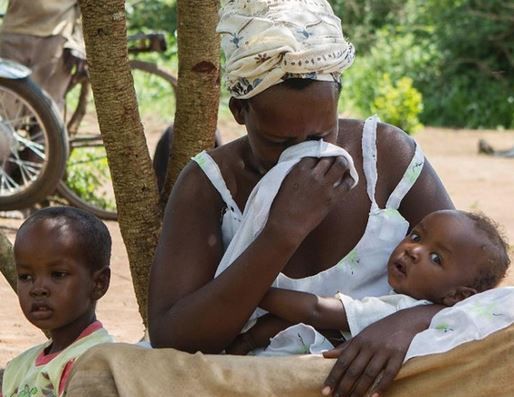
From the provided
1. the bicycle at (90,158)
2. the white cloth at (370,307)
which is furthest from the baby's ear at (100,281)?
the bicycle at (90,158)

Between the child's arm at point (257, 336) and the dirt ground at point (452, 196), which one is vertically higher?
the child's arm at point (257, 336)

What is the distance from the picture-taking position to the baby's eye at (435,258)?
2643 millimetres

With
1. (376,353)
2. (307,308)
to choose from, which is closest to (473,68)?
(307,308)

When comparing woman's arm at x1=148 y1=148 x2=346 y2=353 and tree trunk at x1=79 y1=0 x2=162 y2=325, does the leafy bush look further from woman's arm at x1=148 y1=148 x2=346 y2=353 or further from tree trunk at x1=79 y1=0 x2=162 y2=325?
woman's arm at x1=148 y1=148 x2=346 y2=353

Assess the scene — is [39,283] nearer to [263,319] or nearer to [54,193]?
[263,319]

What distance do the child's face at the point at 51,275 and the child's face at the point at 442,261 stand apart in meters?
0.81

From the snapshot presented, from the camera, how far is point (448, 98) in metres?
17.0

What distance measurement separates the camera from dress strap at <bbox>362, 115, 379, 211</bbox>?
2.79 metres

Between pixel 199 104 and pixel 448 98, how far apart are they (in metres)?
13.8

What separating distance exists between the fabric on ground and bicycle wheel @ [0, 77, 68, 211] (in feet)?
14.4

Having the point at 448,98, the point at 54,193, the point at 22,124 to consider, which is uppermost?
the point at 22,124

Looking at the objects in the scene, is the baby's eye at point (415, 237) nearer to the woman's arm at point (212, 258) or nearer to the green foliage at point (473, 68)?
the woman's arm at point (212, 258)

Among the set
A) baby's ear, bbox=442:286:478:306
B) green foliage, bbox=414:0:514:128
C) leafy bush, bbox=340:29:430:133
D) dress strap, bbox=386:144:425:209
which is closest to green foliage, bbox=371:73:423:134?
leafy bush, bbox=340:29:430:133

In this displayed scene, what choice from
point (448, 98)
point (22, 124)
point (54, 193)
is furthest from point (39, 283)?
point (448, 98)
